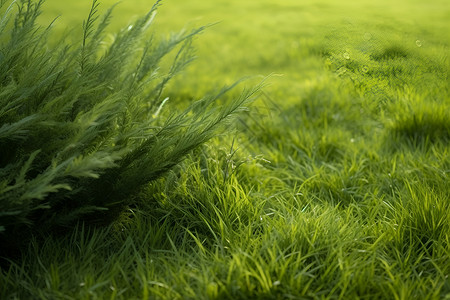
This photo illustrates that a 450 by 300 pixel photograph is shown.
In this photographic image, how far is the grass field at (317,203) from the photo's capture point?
154 centimetres

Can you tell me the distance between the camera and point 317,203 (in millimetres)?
Answer: 2096

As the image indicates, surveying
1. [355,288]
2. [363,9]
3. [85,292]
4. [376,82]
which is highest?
[363,9]

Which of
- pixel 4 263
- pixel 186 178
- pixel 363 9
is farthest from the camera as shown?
pixel 363 9

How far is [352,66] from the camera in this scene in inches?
85.6

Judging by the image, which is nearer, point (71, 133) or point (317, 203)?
point (71, 133)

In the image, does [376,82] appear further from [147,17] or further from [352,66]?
[147,17]

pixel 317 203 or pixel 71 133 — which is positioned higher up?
pixel 71 133

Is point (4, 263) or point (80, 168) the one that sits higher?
point (80, 168)

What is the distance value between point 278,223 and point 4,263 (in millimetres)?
965

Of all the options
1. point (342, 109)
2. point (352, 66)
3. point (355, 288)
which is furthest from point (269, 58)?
point (355, 288)

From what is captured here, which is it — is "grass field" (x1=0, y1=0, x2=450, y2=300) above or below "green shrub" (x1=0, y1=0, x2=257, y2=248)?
below

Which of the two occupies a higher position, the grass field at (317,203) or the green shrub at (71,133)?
the green shrub at (71,133)

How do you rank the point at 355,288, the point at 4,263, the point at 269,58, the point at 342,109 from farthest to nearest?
1. the point at 269,58
2. the point at 342,109
3. the point at 4,263
4. the point at 355,288

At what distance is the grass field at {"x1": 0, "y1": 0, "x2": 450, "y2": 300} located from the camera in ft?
5.06
